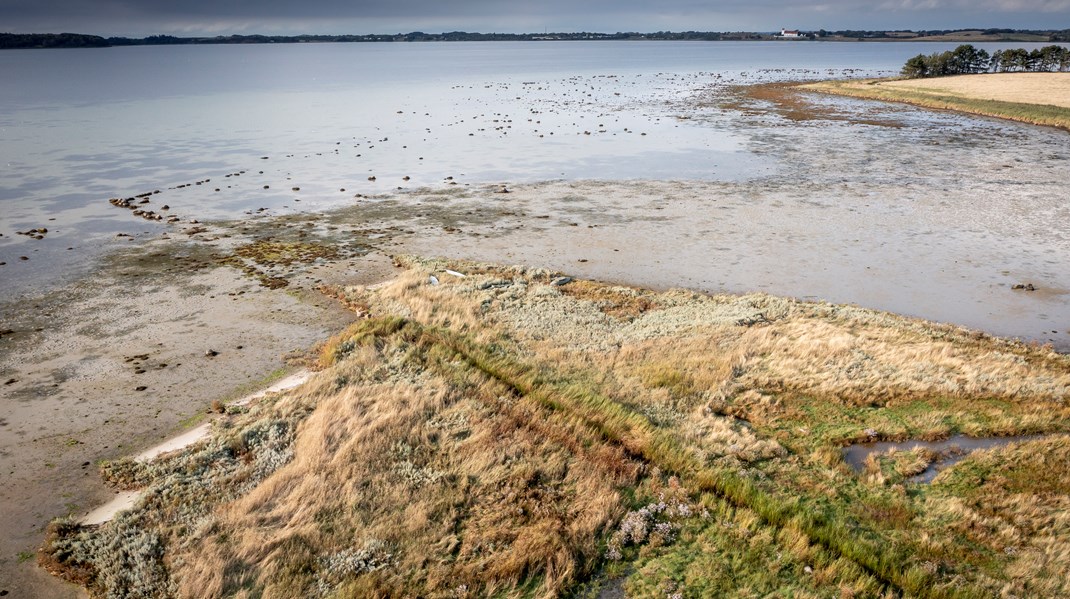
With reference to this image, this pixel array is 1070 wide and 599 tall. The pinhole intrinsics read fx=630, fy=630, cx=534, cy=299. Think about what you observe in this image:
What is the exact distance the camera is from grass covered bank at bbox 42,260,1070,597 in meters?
7.74

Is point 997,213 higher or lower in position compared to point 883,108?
lower

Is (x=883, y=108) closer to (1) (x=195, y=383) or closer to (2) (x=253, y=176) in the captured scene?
(2) (x=253, y=176)

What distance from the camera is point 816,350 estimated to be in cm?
1372

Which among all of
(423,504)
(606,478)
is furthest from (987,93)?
(423,504)

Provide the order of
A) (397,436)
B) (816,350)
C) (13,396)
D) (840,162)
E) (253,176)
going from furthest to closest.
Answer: (840,162) < (253,176) < (816,350) < (13,396) < (397,436)

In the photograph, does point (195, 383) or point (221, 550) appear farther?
point (195, 383)

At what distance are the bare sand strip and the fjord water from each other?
408 inches

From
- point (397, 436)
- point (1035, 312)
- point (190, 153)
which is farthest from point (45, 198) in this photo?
point (1035, 312)

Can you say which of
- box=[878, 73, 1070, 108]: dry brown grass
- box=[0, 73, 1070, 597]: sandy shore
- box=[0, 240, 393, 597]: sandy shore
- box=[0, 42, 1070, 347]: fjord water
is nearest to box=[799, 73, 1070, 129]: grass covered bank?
box=[878, 73, 1070, 108]: dry brown grass

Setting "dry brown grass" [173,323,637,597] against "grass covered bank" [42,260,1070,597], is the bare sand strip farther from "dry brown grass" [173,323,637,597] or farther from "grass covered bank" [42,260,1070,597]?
"dry brown grass" [173,323,637,597]

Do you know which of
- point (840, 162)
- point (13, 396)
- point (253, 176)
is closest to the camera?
point (13, 396)

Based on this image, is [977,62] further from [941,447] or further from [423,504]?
[423,504]

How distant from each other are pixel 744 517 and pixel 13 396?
13.6 m

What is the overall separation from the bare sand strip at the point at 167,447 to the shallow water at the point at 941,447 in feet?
33.7
